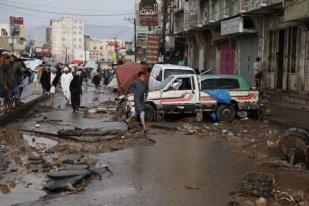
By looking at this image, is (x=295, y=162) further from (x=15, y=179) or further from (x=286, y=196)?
(x=15, y=179)

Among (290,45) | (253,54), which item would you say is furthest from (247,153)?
(253,54)

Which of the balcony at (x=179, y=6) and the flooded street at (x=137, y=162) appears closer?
the flooded street at (x=137, y=162)

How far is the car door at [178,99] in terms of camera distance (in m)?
18.5

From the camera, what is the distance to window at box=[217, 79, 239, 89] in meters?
19.1

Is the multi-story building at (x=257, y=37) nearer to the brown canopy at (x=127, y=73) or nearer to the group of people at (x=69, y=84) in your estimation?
the brown canopy at (x=127, y=73)

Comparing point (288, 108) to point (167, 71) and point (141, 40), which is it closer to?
point (167, 71)

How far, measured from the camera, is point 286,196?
8055 mm

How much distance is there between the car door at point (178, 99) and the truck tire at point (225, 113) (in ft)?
2.91

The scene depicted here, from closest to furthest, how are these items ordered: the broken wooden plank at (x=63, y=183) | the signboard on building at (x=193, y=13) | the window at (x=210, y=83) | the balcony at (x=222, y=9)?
the broken wooden plank at (x=63, y=183) → the window at (x=210, y=83) → the balcony at (x=222, y=9) → the signboard on building at (x=193, y=13)

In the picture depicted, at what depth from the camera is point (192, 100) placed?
60.9ft

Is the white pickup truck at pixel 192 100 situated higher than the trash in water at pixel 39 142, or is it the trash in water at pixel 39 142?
the white pickup truck at pixel 192 100

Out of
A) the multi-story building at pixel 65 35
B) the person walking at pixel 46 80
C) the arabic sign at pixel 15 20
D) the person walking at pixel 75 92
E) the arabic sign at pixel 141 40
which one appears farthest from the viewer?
the multi-story building at pixel 65 35

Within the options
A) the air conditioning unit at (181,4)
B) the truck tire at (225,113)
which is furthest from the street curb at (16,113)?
the air conditioning unit at (181,4)

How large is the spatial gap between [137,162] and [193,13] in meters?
34.0
